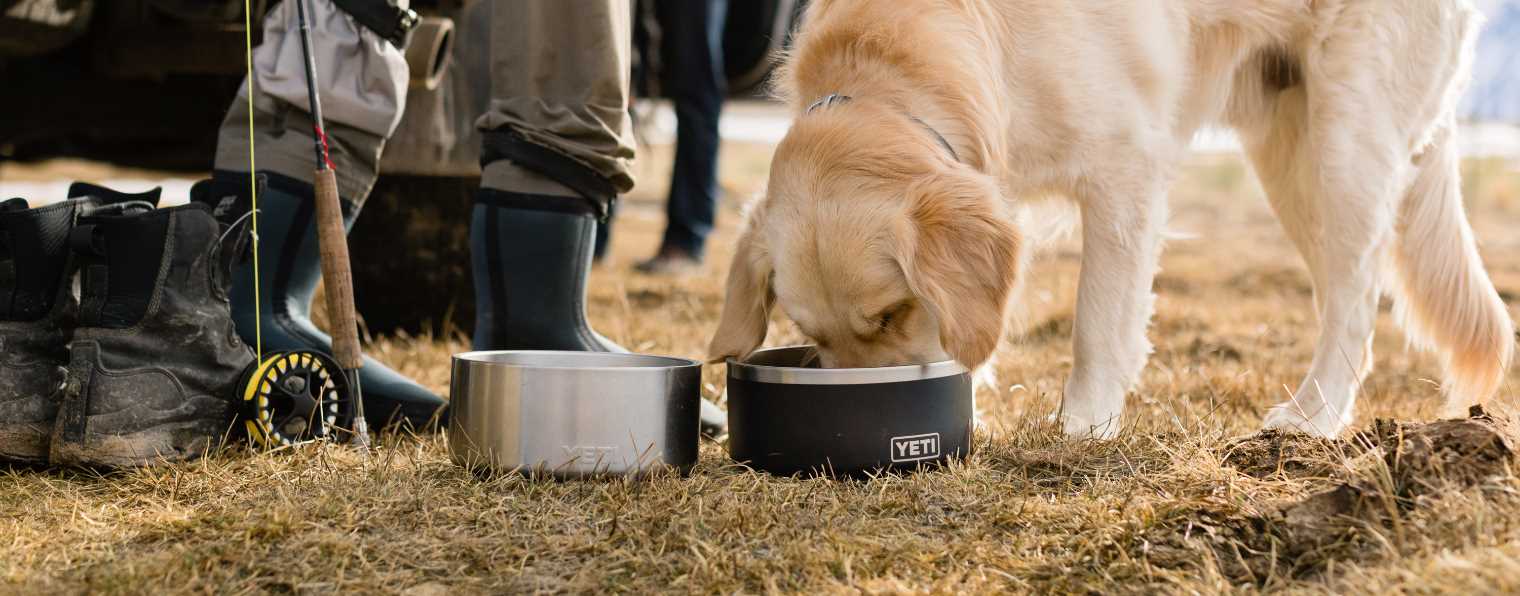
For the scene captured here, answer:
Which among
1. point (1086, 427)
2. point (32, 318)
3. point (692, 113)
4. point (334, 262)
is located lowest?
point (1086, 427)

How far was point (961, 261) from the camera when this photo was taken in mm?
2145

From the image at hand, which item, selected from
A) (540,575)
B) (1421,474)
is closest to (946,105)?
(1421,474)

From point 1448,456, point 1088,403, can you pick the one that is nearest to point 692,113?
point 1088,403

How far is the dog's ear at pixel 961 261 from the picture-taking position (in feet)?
6.91

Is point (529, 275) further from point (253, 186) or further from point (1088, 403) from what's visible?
point (1088, 403)

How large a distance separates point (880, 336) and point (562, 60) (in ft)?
2.73

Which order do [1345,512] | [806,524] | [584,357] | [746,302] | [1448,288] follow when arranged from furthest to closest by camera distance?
[1448,288]
[746,302]
[584,357]
[806,524]
[1345,512]

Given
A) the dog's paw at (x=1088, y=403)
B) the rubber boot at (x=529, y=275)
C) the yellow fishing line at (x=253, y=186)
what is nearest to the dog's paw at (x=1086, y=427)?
the dog's paw at (x=1088, y=403)

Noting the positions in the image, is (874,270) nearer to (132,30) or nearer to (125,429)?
(125,429)

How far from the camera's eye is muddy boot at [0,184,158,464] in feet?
6.61

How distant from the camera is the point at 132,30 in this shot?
340 centimetres

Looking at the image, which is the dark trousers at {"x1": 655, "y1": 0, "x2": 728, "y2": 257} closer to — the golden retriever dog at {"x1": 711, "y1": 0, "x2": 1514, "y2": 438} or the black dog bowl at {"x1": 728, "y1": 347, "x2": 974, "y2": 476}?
the golden retriever dog at {"x1": 711, "y1": 0, "x2": 1514, "y2": 438}

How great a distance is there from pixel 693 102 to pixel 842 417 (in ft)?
13.4

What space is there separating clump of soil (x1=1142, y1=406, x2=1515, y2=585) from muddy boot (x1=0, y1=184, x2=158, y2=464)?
1752 mm
